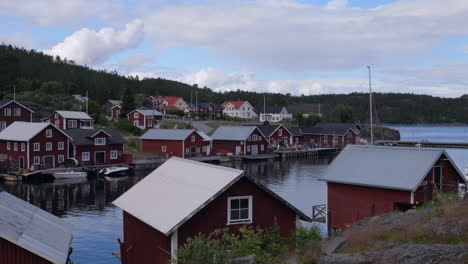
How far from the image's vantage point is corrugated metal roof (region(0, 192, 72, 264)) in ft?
46.6

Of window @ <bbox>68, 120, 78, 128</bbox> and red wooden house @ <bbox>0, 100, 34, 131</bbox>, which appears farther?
window @ <bbox>68, 120, 78, 128</bbox>

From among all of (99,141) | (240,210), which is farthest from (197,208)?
(99,141)

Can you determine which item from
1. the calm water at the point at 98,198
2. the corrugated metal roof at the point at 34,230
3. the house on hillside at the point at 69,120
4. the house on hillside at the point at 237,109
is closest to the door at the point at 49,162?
the calm water at the point at 98,198

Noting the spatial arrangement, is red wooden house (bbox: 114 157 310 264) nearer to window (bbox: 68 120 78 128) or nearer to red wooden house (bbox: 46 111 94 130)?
red wooden house (bbox: 46 111 94 130)

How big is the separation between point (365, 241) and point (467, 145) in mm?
85218

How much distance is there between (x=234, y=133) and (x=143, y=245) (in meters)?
59.8

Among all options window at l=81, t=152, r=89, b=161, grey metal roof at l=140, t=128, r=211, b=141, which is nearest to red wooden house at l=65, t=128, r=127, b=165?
window at l=81, t=152, r=89, b=161

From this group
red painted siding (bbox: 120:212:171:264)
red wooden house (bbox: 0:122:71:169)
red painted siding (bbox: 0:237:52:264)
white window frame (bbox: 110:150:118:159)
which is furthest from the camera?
white window frame (bbox: 110:150:118:159)

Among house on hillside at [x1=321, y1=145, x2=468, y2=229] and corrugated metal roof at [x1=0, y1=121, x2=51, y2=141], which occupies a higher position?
corrugated metal roof at [x1=0, y1=121, x2=51, y2=141]

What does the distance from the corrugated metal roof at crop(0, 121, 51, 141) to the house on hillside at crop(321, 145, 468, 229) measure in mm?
39415

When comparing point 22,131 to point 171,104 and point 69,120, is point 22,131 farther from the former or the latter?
point 171,104

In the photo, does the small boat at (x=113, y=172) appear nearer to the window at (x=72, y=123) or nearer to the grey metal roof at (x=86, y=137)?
the grey metal roof at (x=86, y=137)

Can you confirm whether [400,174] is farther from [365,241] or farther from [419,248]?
[419,248]

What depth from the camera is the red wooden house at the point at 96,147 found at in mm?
57594
